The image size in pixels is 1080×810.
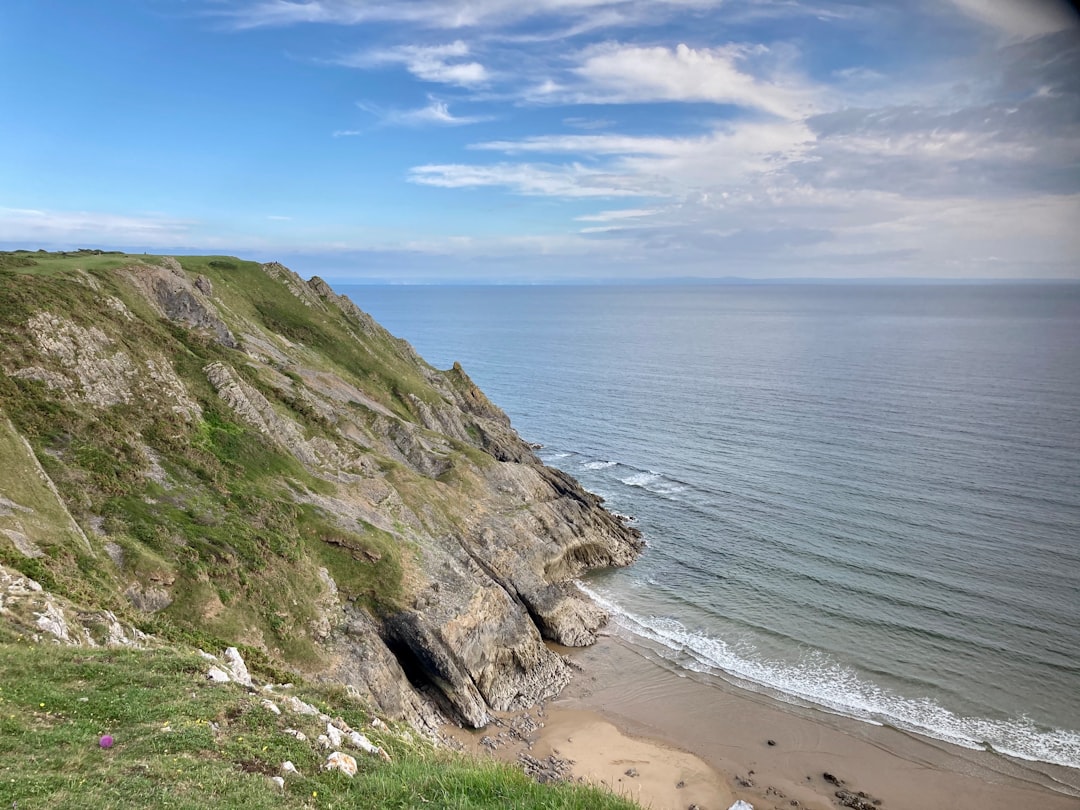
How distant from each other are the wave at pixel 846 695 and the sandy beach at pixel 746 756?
91 centimetres

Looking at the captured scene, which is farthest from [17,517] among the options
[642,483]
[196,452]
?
[642,483]

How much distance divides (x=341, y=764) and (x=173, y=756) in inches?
148

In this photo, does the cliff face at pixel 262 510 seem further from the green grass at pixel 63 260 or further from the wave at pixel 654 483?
the wave at pixel 654 483

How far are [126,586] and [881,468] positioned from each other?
246ft

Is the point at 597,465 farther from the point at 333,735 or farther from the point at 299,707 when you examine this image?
the point at 333,735

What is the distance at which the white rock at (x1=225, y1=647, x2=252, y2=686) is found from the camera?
21.2 metres

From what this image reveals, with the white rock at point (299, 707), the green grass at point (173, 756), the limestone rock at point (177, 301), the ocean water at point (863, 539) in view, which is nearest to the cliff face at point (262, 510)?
the limestone rock at point (177, 301)

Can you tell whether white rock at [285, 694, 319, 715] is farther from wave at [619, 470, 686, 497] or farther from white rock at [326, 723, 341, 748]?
wave at [619, 470, 686, 497]

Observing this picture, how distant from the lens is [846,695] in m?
40.9

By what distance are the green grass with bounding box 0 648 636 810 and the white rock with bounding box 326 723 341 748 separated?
0.41 meters

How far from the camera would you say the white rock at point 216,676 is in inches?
775

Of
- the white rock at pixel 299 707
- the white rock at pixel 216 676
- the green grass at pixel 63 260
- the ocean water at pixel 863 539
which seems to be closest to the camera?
the white rock at pixel 299 707

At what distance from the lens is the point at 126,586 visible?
28141mm

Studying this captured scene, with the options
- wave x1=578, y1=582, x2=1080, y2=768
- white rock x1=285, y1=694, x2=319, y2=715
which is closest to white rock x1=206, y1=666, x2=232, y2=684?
white rock x1=285, y1=694, x2=319, y2=715
